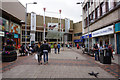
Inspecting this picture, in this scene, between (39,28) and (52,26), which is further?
(39,28)

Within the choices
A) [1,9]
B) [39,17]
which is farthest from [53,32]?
[1,9]

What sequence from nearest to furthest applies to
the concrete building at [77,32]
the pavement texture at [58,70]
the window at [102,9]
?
the pavement texture at [58,70] → the window at [102,9] → the concrete building at [77,32]

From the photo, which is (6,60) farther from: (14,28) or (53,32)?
(53,32)

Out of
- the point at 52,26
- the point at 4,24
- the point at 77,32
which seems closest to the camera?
the point at 4,24

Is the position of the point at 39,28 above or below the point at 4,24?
above

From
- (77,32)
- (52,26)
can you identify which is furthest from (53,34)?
(77,32)

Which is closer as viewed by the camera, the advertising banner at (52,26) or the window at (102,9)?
the window at (102,9)

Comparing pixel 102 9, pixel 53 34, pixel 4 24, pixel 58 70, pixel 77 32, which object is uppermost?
pixel 102 9

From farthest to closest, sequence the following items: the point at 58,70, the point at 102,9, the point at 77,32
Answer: the point at 77,32, the point at 102,9, the point at 58,70

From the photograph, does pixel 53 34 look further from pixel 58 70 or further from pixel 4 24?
pixel 58 70

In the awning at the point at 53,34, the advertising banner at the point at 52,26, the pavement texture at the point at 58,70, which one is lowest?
the pavement texture at the point at 58,70

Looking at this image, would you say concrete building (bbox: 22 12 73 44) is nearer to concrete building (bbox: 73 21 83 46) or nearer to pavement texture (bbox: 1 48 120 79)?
concrete building (bbox: 73 21 83 46)

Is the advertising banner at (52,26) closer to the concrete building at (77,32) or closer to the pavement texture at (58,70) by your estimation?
the concrete building at (77,32)

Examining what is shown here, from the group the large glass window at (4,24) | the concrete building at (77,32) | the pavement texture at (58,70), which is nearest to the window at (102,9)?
the pavement texture at (58,70)
